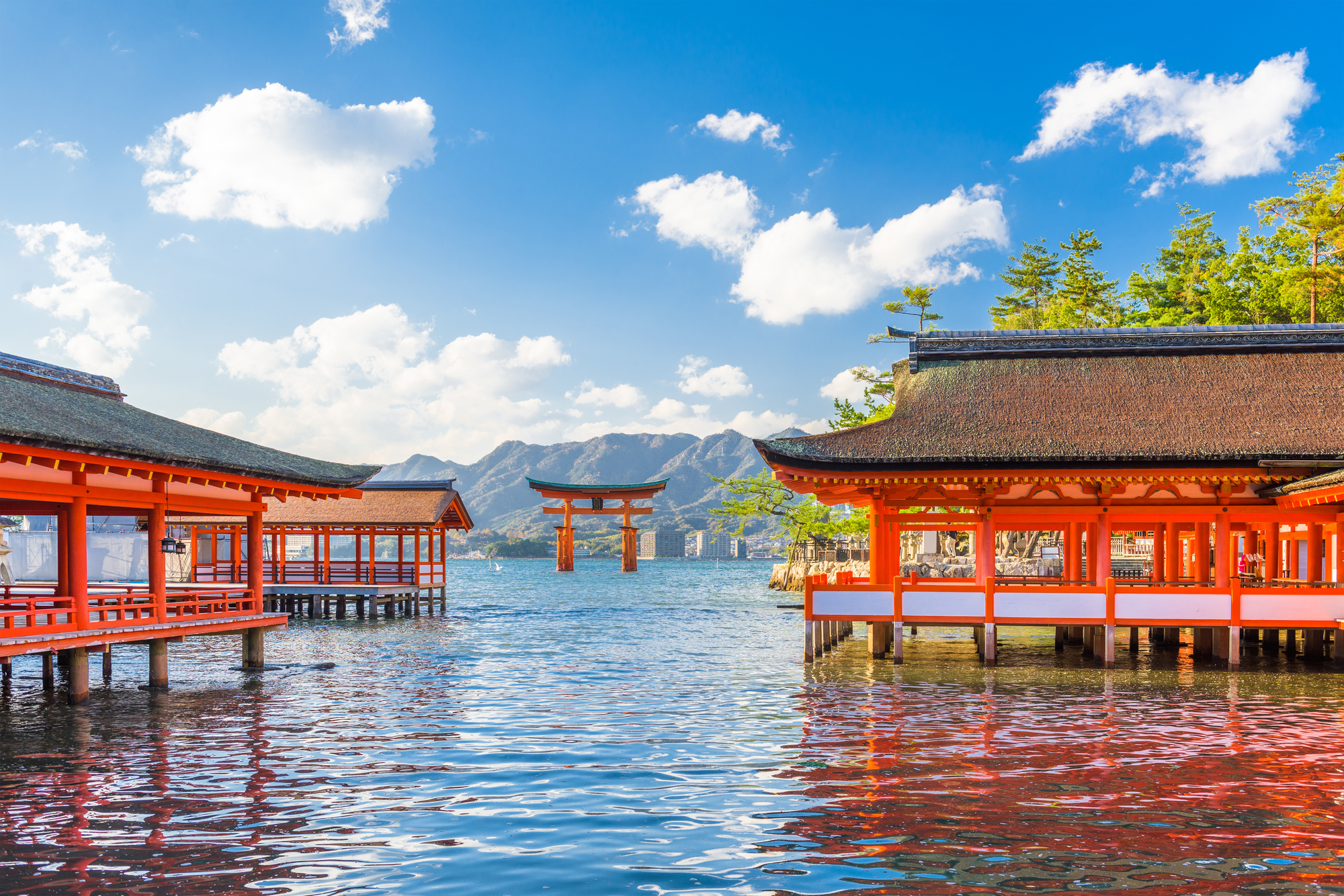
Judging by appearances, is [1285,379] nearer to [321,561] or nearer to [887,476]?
[887,476]

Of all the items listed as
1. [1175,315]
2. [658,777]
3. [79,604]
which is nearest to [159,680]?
[79,604]

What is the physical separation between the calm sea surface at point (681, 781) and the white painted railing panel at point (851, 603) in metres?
1.30

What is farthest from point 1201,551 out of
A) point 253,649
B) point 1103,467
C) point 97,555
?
point 97,555

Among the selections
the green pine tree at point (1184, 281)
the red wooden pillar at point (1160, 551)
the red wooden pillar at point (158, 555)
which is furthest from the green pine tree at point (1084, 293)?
the red wooden pillar at point (158, 555)

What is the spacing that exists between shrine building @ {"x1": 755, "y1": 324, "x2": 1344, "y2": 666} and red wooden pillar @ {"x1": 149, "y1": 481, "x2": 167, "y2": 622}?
1167 centimetres

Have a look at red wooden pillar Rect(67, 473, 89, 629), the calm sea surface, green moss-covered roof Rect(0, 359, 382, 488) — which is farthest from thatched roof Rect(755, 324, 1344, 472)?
red wooden pillar Rect(67, 473, 89, 629)

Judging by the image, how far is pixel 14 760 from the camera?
12.0m

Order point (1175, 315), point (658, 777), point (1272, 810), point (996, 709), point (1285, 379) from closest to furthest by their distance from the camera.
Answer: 1. point (1272, 810)
2. point (658, 777)
3. point (996, 709)
4. point (1285, 379)
5. point (1175, 315)

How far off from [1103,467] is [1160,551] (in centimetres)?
1448

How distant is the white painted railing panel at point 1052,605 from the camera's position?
66.8 ft

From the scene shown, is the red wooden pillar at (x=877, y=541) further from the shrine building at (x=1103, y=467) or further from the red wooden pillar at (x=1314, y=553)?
Answer: the red wooden pillar at (x=1314, y=553)

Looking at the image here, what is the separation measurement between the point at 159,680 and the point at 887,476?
14.7 m

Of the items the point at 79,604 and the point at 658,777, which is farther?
the point at 79,604

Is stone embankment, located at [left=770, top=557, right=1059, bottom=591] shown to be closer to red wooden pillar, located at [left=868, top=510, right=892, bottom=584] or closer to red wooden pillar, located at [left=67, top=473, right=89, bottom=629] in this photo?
red wooden pillar, located at [left=868, top=510, right=892, bottom=584]
